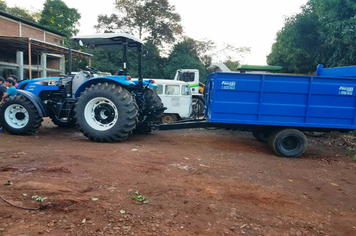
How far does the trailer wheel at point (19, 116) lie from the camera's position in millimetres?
6410

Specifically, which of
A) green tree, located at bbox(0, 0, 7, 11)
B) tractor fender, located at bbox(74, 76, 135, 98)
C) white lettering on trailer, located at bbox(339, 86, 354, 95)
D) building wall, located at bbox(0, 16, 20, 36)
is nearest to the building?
building wall, located at bbox(0, 16, 20, 36)

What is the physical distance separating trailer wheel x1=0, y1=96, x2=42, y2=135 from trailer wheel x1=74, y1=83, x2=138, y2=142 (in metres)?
1.18

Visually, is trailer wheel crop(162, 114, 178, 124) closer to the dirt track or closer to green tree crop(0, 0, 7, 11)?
the dirt track

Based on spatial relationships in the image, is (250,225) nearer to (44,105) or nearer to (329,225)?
(329,225)

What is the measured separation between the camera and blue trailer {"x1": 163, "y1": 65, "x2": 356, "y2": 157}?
5.66 metres

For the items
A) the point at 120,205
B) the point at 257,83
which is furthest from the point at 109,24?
the point at 120,205

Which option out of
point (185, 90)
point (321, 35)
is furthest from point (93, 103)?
point (321, 35)

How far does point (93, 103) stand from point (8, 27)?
18977 mm

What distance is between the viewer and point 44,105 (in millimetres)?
6863

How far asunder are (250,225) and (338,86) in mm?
4211

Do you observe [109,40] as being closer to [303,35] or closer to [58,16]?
[303,35]

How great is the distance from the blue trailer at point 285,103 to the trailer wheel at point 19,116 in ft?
13.5

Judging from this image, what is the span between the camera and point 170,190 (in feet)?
11.5

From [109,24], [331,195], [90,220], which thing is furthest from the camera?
[109,24]
